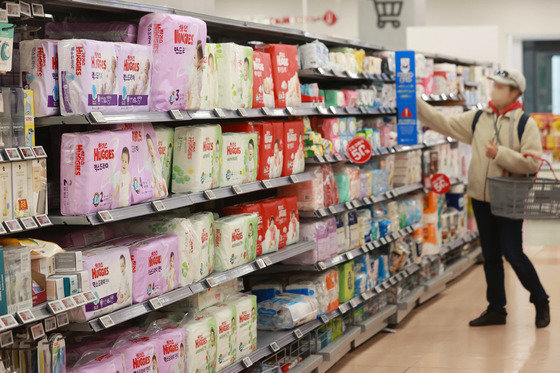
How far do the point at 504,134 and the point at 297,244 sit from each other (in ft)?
6.97

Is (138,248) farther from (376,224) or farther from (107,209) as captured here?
(376,224)

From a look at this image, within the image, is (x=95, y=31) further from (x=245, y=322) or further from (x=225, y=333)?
(x=245, y=322)

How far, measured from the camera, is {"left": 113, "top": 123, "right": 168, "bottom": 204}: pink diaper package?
3766mm

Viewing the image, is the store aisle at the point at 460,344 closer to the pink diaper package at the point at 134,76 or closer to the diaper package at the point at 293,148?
the diaper package at the point at 293,148

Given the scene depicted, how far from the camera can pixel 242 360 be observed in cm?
466

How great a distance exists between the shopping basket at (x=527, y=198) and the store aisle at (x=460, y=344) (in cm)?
99

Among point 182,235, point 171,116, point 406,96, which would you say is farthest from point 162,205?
point 406,96

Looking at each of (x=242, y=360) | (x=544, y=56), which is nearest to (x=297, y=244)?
(x=242, y=360)

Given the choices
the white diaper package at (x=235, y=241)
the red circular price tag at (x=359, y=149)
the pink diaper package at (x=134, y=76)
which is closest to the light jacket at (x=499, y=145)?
the red circular price tag at (x=359, y=149)

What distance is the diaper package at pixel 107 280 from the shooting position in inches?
135

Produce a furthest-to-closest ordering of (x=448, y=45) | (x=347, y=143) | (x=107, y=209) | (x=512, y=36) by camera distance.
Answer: (x=512, y=36), (x=448, y=45), (x=347, y=143), (x=107, y=209)

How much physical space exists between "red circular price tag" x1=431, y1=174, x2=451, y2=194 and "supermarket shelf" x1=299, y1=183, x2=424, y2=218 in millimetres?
153

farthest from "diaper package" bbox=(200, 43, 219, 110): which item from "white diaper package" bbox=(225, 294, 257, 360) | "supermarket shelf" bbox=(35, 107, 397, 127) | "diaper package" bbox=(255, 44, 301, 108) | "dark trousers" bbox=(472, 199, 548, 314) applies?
"dark trousers" bbox=(472, 199, 548, 314)

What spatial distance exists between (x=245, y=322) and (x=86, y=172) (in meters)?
1.65
